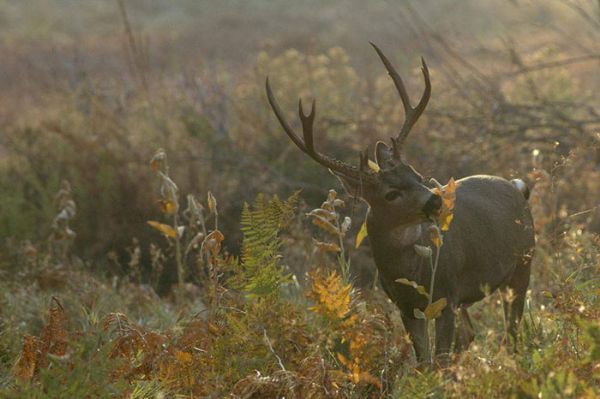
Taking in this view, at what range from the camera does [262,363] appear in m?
3.90

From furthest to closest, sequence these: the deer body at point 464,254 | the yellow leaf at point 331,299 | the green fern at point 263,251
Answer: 1. the deer body at point 464,254
2. the green fern at point 263,251
3. the yellow leaf at point 331,299

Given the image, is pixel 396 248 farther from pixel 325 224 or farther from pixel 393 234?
pixel 325 224

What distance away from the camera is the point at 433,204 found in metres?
4.08

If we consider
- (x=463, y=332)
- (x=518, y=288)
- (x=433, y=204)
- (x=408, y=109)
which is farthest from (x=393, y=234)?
(x=518, y=288)

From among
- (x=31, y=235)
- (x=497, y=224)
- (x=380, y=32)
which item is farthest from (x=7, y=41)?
(x=497, y=224)

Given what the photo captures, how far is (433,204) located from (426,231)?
0.47 m

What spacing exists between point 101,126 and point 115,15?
85.7ft

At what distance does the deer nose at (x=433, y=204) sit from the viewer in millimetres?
4070

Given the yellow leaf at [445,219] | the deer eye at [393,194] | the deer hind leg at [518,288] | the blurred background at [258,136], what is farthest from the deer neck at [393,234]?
the blurred background at [258,136]

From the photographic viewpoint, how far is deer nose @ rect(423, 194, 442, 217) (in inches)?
160

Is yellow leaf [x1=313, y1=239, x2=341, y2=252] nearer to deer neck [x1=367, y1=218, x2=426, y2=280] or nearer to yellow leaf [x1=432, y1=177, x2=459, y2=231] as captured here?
deer neck [x1=367, y1=218, x2=426, y2=280]

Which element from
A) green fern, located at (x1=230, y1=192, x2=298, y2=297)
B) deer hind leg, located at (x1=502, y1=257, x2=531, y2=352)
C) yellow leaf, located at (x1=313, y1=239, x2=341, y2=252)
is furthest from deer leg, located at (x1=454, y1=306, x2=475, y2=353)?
green fern, located at (x1=230, y1=192, x2=298, y2=297)

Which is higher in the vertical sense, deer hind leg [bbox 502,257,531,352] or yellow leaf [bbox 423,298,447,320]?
yellow leaf [bbox 423,298,447,320]

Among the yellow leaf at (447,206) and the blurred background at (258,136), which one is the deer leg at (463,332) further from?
the blurred background at (258,136)
